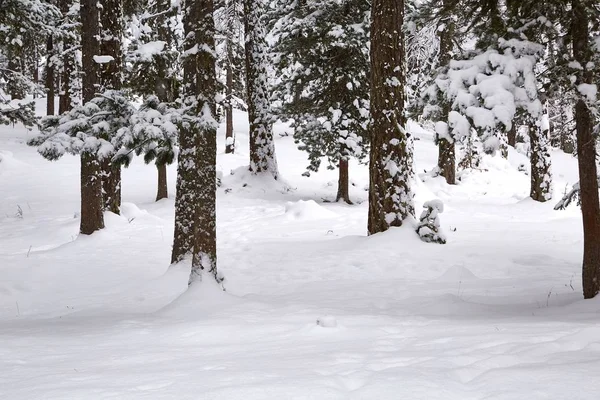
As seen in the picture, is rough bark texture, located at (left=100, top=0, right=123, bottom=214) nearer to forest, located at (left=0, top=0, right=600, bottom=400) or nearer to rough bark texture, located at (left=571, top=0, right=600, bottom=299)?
forest, located at (left=0, top=0, right=600, bottom=400)

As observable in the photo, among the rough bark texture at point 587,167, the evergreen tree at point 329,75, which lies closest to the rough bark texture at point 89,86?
the evergreen tree at point 329,75

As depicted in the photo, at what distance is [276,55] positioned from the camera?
15.7m

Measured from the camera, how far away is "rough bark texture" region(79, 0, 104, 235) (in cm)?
1012

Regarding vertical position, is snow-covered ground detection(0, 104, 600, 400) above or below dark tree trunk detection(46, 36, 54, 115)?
below

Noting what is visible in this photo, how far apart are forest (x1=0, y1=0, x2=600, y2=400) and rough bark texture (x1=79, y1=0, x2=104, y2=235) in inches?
1.6

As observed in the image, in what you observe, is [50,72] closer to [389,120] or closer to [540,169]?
[389,120]

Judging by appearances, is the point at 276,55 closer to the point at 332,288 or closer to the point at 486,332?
the point at 332,288

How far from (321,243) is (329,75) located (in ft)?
21.8

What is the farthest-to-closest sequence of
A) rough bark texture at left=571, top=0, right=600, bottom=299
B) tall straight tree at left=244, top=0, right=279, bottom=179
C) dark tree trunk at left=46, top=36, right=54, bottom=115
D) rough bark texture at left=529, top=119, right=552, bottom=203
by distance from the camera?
dark tree trunk at left=46, top=36, right=54, bottom=115 < tall straight tree at left=244, top=0, right=279, bottom=179 < rough bark texture at left=529, top=119, right=552, bottom=203 < rough bark texture at left=571, top=0, right=600, bottom=299

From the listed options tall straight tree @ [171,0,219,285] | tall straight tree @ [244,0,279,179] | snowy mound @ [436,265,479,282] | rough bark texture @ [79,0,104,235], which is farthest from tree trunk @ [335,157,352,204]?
tall straight tree @ [171,0,219,285]

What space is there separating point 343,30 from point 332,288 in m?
8.75

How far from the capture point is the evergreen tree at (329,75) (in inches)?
546

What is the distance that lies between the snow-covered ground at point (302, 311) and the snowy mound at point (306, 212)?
5 cm

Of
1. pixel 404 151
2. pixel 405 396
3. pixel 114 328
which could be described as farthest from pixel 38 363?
pixel 404 151
